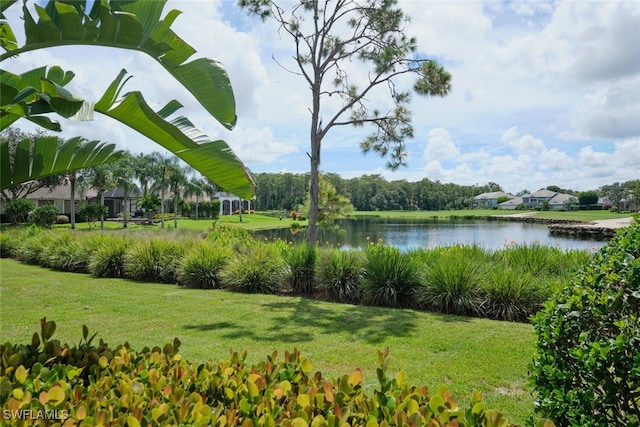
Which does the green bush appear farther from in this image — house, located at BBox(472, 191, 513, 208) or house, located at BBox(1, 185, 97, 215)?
house, located at BBox(472, 191, 513, 208)

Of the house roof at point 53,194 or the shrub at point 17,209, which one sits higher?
the house roof at point 53,194

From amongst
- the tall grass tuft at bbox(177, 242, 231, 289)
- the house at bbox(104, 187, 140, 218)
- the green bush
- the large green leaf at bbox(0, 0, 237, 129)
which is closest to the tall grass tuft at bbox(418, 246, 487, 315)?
the tall grass tuft at bbox(177, 242, 231, 289)

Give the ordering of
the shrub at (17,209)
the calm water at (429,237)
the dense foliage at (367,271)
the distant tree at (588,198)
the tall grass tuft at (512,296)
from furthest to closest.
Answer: the distant tree at (588,198), the shrub at (17,209), the calm water at (429,237), the dense foliage at (367,271), the tall grass tuft at (512,296)

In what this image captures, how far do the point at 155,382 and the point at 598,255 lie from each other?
9.31 feet

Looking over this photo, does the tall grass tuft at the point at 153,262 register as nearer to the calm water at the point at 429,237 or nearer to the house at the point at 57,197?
the calm water at the point at 429,237

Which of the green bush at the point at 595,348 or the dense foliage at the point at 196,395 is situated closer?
the dense foliage at the point at 196,395

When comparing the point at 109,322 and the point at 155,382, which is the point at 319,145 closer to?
the point at 109,322

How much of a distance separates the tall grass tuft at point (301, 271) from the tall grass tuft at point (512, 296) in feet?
12.0

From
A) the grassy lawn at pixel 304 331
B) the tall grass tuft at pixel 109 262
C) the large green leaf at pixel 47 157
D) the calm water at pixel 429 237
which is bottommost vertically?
the calm water at pixel 429 237

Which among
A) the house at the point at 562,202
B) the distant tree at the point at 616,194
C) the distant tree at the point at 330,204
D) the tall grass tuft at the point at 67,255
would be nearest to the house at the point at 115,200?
the distant tree at the point at 330,204

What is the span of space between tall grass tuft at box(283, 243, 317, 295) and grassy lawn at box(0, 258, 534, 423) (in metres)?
0.82

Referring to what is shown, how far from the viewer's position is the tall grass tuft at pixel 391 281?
8430mm

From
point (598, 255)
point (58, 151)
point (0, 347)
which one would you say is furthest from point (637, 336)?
point (58, 151)

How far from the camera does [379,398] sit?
191 centimetres
